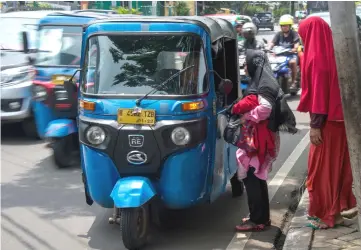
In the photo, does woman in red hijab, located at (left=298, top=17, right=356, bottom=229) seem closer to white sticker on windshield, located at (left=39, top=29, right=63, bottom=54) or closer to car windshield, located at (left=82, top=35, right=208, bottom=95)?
car windshield, located at (left=82, top=35, right=208, bottom=95)

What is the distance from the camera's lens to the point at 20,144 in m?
9.23

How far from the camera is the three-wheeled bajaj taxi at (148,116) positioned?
4.68 metres

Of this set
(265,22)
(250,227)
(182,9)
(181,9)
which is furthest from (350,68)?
(265,22)

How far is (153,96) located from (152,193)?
816mm

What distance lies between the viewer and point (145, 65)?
4.97m

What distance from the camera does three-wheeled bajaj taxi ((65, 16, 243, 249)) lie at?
4.68 m

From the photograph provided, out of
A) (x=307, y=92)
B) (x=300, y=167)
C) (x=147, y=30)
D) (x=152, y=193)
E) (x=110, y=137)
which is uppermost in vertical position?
(x=147, y=30)

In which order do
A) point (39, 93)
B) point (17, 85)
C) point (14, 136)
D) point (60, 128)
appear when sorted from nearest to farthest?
point (60, 128), point (39, 93), point (17, 85), point (14, 136)

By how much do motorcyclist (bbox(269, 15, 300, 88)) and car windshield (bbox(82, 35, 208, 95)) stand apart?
777 centimetres

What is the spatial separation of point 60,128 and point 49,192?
3.41ft

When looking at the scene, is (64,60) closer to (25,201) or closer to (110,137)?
(25,201)

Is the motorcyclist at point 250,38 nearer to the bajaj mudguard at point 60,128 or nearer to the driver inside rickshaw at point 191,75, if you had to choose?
the bajaj mudguard at point 60,128

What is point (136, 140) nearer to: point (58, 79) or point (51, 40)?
point (58, 79)

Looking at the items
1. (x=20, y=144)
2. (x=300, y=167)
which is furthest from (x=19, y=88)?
(x=300, y=167)
